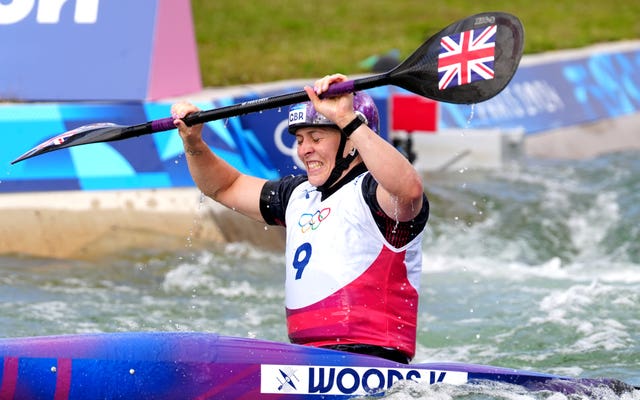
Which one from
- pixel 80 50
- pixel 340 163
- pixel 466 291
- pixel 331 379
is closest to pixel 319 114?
pixel 340 163

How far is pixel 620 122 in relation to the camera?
1501 centimetres

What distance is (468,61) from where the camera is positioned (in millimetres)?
5184

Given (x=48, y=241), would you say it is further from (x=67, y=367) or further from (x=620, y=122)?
(x=620, y=122)

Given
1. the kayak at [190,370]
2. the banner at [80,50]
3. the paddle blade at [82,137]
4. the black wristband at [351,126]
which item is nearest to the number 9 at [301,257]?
the kayak at [190,370]

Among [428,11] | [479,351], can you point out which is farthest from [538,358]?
[428,11]

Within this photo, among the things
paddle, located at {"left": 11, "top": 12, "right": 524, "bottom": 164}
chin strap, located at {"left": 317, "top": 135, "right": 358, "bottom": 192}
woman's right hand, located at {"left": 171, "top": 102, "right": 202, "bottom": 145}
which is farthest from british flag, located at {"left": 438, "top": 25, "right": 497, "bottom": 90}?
woman's right hand, located at {"left": 171, "top": 102, "right": 202, "bottom": 145}

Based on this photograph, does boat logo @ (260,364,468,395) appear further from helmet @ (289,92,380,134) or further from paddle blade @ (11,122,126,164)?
paddle blade @ (11,122,126,164)

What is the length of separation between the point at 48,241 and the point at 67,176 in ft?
1.64

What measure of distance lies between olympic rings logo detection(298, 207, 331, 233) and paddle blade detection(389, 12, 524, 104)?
60cm

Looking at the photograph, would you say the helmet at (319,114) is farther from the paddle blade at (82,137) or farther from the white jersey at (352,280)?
the paddle blade at (82,137)

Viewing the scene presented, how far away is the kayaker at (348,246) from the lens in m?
4.97

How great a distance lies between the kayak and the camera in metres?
4.59

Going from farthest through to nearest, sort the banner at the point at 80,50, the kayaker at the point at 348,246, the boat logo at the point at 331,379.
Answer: the banner at the point at 80,50, the kayaker at the point at 348,246, the boat logo at the point at 331,379

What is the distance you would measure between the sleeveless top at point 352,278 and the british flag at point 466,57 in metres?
0.54
